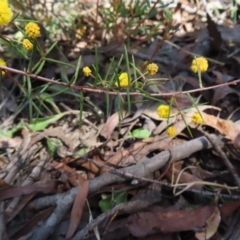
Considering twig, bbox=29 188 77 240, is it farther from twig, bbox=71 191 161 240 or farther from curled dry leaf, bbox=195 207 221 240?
curled dry leaf, bbox=195 207 221 240

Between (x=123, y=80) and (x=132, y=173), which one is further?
(x=132, y=173)

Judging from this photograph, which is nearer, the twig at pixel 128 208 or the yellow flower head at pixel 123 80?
the yellow flower head at pixel 123 80

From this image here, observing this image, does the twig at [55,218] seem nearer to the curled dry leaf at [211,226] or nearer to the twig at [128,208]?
the twig at [128,208]

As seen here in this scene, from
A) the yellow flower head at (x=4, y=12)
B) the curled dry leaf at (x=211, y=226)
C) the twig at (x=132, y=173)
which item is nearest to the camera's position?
the yellow flower head at (x=4, y=12)

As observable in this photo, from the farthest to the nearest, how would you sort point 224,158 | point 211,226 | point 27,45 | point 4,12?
point 224,158 → point 211,226 → point 27,45 → point 4,12

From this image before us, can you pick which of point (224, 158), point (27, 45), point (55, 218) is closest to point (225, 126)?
point (224, 158)

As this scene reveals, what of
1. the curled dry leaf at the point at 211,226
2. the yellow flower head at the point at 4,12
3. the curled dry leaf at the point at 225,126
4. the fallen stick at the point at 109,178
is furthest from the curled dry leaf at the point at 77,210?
the yellow flower head at the point at 4,12

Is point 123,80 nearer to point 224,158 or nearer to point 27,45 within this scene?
point 27,45

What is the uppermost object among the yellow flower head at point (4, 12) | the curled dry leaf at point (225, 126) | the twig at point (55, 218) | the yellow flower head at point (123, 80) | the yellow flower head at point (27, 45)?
the yellow flower head at point (4, 12)

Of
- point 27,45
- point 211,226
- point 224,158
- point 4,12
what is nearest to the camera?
point 4,12

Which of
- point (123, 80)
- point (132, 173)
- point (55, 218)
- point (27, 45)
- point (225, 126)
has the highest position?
point (27, 45)

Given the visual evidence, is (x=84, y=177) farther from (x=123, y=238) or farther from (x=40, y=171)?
(x=123, y=238)
